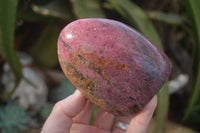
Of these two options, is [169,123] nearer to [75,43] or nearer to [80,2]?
[80,2]

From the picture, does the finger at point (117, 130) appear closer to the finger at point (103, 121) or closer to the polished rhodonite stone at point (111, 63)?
the finger at point (103, 121)

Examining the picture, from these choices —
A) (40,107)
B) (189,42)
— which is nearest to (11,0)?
(40,107)

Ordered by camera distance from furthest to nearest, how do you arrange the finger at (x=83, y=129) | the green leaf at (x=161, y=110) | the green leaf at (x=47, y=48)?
the green leaf at (x=47, y=48) < the green leaf at (x=161, y=110) < the finger at (x=83, y=129)

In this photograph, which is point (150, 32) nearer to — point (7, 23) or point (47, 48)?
point (7, 23)

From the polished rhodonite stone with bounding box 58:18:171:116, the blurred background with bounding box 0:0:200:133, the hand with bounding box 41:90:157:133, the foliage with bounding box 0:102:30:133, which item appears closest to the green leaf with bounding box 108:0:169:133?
the blurred background with bounding box 0:0:200:133

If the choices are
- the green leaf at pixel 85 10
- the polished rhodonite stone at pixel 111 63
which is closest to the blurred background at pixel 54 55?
the green leaf at pixel 85 10

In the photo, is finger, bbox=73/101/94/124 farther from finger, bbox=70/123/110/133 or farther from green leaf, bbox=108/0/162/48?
green leaf, bbox=108/0/162/48
